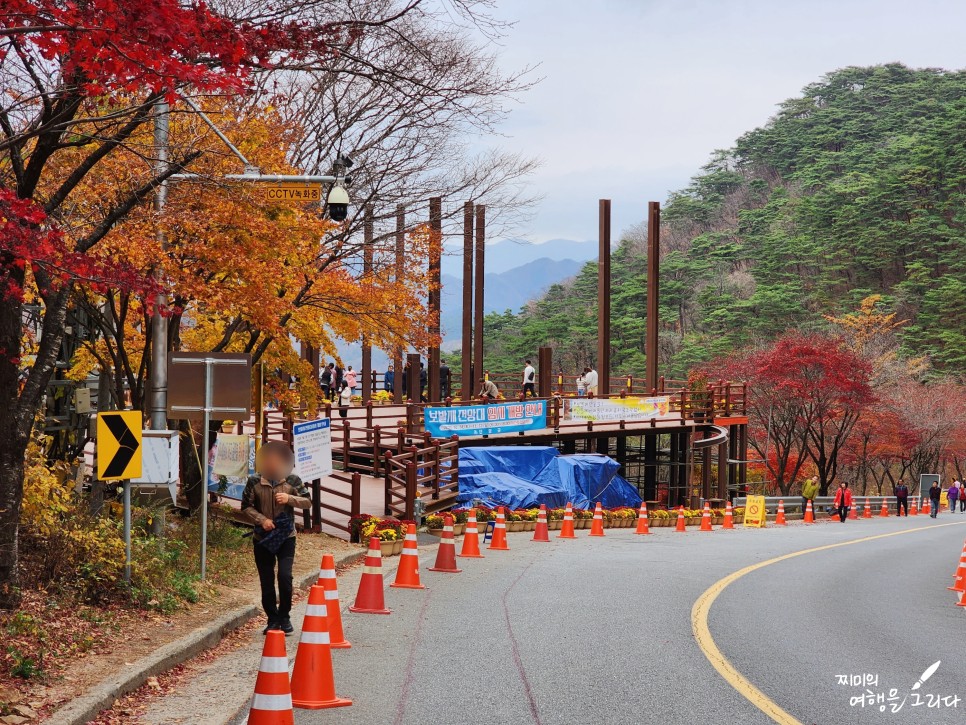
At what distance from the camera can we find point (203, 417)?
1213 centimetres

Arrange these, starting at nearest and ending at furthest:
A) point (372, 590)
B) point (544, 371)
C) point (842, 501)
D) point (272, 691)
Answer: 1. point (272, 691)
2. point (372, 590)
3. point (842, 501)
4. point (544, 371)

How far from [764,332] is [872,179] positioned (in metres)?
17.9

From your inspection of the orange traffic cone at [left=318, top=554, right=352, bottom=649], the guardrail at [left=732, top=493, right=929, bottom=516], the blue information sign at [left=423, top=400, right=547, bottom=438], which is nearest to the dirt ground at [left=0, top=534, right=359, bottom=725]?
the orange traffic cone at [left=318, top=554, right=352, bottom=649]

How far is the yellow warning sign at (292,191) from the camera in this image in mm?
14445

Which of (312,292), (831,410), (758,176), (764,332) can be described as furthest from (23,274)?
(758,176)

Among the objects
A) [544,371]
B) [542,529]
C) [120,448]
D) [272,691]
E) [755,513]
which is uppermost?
[544,371]

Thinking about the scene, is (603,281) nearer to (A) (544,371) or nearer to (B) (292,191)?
(A) (544,371)

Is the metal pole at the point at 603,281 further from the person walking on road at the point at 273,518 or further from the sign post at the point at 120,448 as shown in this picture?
the person walking on road at the point at 273,518

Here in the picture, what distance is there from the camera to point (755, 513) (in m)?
33.7

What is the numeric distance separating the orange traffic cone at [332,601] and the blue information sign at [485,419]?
21.2 m

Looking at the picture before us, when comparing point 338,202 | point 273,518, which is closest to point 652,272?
point 338,202

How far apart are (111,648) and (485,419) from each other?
25.0 metres

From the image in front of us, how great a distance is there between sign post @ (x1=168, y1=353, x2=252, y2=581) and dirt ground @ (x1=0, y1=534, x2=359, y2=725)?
34.9 inches

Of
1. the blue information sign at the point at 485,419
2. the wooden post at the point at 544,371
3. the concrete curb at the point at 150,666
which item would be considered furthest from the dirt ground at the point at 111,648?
the wooden post at the point at 544,371
